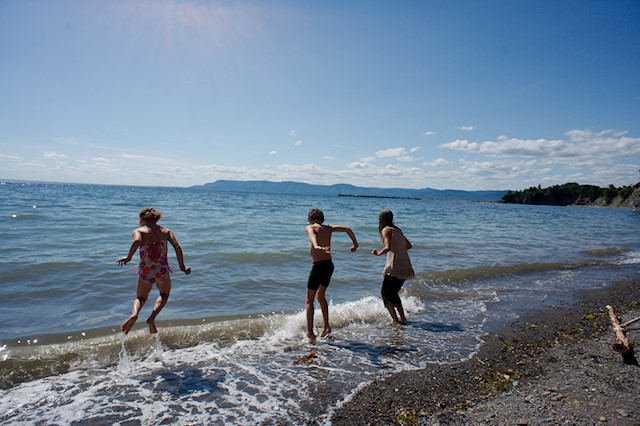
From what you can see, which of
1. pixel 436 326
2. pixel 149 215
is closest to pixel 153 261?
pixel 149 215

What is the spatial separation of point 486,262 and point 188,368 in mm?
11456

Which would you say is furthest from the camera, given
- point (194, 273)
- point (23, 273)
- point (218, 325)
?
point (194, 273)

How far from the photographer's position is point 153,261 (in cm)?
509

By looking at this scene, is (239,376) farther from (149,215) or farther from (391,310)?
(391,310)

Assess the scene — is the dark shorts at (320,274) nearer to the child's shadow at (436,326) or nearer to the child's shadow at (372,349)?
the child's shadow at (372,349)

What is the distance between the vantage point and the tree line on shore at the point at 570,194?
102688 mm

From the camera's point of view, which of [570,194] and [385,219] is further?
[570,194]

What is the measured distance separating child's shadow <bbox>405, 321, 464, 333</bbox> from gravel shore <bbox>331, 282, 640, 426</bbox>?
2.23 feet

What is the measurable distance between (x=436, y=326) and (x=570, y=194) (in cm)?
13745

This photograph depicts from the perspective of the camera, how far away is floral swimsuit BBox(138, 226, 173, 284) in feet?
16.6

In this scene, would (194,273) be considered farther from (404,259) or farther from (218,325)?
(404,259)

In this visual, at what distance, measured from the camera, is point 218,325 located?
19.9 feet

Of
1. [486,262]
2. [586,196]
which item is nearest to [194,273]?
[486,262]

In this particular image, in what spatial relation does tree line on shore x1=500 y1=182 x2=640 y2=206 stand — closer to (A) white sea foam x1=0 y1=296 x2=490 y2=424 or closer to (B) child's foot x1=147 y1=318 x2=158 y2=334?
(A) white sea foam x1=0 y1=296 x2=490 y2=424
